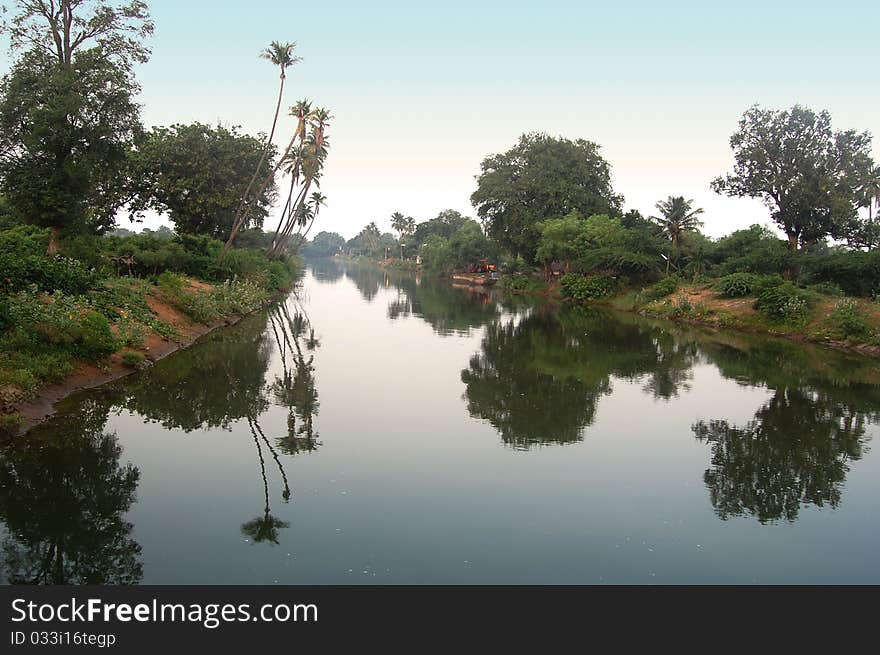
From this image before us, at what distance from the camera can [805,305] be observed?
122 feet

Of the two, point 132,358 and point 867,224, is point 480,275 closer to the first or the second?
point 867,224

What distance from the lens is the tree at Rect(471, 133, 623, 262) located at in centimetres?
7075

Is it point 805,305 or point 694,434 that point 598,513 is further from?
point 805,305

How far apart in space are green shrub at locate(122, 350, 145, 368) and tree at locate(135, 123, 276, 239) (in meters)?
29.9

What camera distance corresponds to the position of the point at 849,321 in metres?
32.9

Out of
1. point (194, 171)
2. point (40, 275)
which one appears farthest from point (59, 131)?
point (194, 171)

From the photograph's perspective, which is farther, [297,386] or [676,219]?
[676,219]

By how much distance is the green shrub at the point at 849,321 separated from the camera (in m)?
32.4

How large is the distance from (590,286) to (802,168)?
20126mm

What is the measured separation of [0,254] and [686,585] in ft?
58.5

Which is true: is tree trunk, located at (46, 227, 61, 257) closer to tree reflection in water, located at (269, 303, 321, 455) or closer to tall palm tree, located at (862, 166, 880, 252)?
tree reflection in water, located at (269, 303, 321, 455)

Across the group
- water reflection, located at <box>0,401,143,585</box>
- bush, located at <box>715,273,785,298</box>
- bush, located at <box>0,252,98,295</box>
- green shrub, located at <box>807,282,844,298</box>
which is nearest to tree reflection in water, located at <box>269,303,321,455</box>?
water reflection, located at <box>0,401,143,585</box>
